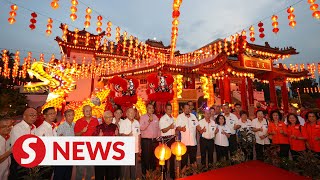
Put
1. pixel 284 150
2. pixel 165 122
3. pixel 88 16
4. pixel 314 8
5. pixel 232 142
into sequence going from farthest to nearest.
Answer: pixel 88 16 → pixel 314 8 → pixel 232 142 → pixel 284 150 → pixel 165 122

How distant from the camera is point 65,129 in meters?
4.13

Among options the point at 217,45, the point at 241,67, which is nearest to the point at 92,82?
the point at 217,45

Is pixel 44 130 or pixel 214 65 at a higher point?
pixel 214 65

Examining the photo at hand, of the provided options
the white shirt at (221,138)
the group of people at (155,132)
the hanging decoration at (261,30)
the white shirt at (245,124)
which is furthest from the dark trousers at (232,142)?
the hanging decoration at (261,30)

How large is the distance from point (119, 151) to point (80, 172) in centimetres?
258

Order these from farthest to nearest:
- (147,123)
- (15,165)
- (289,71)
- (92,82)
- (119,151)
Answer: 1. (92,82)
2. (289,71)
3. (147,123)
4. (15,165)
5. (119,151)

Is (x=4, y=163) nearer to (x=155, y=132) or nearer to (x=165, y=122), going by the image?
(x=155, y=132)

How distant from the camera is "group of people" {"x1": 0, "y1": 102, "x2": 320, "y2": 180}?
143 inches

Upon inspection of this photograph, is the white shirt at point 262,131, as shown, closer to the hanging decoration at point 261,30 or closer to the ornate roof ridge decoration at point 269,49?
the hanging decoration at point 261,30

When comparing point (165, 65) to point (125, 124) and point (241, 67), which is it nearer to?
point (241, 67)

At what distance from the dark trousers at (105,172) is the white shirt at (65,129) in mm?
898

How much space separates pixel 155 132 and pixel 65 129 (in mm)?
1915

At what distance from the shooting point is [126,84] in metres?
7.30

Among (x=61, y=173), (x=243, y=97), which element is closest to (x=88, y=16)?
(x=61, y=173)
